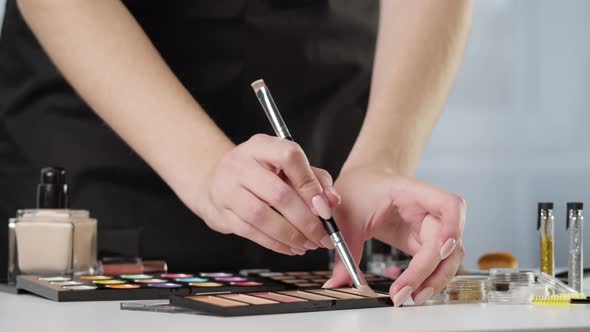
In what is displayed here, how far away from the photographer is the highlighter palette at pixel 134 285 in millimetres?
1042

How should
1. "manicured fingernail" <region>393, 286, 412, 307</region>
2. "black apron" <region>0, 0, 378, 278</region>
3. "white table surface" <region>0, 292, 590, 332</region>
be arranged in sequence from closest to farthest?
"white table surface" <region>0, 292, 590, 332</region>
"manicured fingernail" <region>393, 286, 412, 307</region>
"black apron" <region>0, 0, 378, 278</region>

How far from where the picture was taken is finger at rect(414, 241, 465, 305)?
1010 millimetres

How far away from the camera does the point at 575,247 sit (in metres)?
1.16

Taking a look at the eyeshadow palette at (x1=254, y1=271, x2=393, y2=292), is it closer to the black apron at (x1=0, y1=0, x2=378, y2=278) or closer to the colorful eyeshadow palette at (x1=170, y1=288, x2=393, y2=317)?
the colorful eyeshadow palette at (x1=170, y1=288, x2=393, y2=317)

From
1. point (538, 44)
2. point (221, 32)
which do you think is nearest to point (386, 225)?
point (221, 32)

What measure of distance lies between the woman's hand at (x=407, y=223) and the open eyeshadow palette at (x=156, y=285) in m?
0.06

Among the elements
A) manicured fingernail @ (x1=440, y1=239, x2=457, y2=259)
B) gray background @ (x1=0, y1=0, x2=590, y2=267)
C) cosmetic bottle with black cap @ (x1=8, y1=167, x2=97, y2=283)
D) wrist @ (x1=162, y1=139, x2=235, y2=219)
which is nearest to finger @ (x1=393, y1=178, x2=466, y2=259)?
manicured fingernail @ (x1=440, y1=239, x2=457, y2=259)

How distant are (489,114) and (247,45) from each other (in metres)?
2.55

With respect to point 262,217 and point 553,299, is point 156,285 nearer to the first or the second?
point 262,217

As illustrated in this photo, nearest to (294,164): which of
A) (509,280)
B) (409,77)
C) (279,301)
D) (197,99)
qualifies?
(279,301)

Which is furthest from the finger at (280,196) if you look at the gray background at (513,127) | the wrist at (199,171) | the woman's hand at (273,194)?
the gray background at (513,127)

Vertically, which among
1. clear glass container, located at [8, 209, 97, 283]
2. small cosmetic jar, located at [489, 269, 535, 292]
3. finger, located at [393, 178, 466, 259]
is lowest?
small cosmetic jar, located at [489, 269, 535, 292]

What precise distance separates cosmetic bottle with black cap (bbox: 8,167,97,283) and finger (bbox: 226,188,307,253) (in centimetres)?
27

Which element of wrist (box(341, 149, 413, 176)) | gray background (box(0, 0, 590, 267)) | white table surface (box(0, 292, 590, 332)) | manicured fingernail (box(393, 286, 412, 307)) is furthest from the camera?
gray background (box(0, 0, 590, 267))
